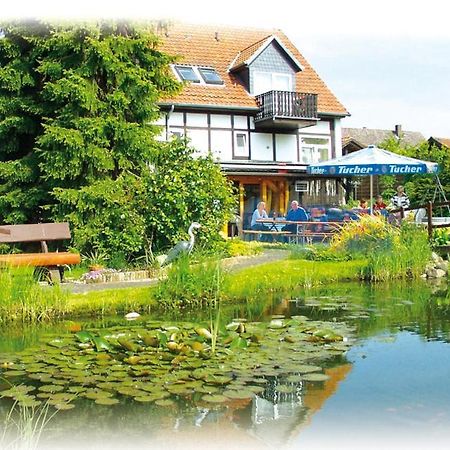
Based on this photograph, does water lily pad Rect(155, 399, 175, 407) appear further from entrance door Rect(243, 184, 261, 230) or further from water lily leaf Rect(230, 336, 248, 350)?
entrance door Rect(243, 184, 261, 230)

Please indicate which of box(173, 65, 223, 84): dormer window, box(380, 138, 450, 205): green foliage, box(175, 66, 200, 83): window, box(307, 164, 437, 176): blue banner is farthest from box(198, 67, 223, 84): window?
box(380, 138, 450, 205): green foliage

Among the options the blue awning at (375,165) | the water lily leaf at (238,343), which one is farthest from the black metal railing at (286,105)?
the water lily leaf at (238,343)

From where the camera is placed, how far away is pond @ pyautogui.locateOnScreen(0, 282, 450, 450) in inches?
194

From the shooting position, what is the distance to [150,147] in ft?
49.0

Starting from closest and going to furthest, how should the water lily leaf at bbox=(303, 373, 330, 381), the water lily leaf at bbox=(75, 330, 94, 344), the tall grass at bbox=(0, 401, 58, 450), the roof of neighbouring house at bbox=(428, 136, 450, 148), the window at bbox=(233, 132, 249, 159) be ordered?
the tall grass at bbox=(0, 401, 58, 450), the water lily leaf at bbox=(303, 373, 330, 381), the water lily leaf at bbox=(75, 330, 94, 344), the window at bbox=(233, 132, 249, 159), the roof of neighbouring house at bbox=(428, 136, 450, 148)

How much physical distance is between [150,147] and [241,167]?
9.31 metres

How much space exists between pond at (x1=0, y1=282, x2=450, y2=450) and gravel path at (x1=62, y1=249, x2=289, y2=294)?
2053 millimetres

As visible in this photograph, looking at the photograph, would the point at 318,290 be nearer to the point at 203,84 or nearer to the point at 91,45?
the point at 91,45

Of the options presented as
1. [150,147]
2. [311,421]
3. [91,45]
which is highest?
[91,45]

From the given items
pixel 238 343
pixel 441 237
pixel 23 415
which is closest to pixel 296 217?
pixel 441 237

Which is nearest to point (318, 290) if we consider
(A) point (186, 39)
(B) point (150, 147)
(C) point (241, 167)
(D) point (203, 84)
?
(B) point (150, 147)

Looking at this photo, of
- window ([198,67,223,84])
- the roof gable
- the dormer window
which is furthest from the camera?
the roof gable

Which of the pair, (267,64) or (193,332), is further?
(267,64)

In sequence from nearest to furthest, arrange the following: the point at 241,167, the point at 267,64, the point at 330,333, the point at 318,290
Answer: the point at 330,333 < the point at 318,290 < the point at 241,167 < the point at 267,64
